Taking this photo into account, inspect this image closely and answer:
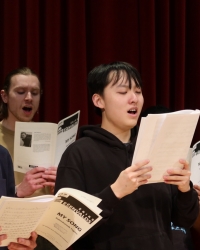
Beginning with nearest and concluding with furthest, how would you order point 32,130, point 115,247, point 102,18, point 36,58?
1. point 115,247
2. point 32,130
3. point 36,58
4. point 102,18

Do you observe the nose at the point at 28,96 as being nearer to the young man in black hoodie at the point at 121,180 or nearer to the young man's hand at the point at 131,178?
the young man in black hoodie at the point at 121,180

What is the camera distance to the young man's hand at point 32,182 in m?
1.83

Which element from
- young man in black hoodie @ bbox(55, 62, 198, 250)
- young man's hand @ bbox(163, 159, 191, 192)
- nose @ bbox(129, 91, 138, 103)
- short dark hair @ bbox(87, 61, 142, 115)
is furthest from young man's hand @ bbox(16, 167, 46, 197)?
young man's hand @ bbox(163, 159, 191, 192)

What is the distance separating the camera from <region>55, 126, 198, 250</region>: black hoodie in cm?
143

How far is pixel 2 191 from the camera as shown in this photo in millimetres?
1537

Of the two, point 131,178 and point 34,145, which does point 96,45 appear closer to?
point 34,145

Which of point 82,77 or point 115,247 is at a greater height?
point 82,77

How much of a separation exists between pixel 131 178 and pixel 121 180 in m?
0.03

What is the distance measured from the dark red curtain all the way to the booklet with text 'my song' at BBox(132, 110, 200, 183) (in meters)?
1.22

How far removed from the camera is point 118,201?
1.35 meters

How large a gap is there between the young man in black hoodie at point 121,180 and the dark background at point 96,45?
926 millimetres

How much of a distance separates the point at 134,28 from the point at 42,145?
3.90 ft

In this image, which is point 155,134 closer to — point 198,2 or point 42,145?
point 42,145

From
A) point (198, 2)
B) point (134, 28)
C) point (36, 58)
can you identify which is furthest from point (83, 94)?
point (198, 2)
